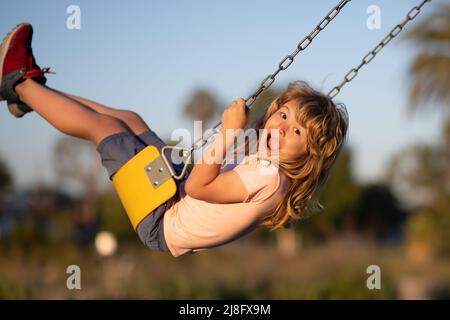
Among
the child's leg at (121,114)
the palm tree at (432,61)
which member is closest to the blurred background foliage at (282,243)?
the palm tree at (432,61)

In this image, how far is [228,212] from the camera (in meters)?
2.94

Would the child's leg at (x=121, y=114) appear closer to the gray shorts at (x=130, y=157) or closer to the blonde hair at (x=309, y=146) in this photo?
the gray shorts at (x=130, y=157)

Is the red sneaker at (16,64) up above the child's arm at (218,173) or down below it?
above

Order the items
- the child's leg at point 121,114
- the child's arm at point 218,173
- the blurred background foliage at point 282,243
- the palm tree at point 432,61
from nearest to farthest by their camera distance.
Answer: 1. the child's arm at point 218,173
2. the child's leg at point 121,114
3. the blurred background foliage at point 282,243
4. the palm tree at point 432,61

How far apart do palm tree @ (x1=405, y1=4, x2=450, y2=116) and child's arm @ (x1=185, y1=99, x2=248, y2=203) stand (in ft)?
27.7

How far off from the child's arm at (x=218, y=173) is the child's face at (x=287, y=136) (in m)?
0.23

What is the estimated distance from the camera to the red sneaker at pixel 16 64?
10.4 ft

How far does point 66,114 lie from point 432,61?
8.80 metres

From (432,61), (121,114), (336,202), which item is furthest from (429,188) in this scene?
(121,114)

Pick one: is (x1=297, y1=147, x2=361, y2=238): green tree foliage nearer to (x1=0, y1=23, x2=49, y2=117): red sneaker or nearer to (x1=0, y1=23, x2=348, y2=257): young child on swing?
(x1=0, y1=23, x2=348, y2=257): young child on swing

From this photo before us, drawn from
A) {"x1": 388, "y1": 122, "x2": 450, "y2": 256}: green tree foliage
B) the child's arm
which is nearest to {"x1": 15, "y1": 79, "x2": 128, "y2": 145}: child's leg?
the child's arm

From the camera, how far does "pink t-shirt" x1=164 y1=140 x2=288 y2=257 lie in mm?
2857

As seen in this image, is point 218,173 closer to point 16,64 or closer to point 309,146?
point 309,146

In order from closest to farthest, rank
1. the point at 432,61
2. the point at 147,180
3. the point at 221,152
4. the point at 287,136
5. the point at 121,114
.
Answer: the point at 221,152 → the point at 287,136 → the point at 147,180 → the point at 121,114 → the point at 432,61
